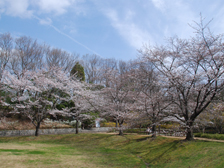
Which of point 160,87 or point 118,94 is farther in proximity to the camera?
point 118,94

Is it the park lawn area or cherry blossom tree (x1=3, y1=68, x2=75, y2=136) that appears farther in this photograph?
cherry blossom tree (x1=3, y1=68, x2=75, y2=136)

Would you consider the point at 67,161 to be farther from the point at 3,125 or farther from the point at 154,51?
the point at 3,125

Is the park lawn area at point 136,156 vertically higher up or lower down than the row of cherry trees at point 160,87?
lower down

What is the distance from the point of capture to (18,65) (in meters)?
24.4

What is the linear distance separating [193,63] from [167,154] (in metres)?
5.35

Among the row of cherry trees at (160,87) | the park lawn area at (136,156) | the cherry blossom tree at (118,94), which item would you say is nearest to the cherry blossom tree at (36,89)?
the row of cherry trees at (160,87)

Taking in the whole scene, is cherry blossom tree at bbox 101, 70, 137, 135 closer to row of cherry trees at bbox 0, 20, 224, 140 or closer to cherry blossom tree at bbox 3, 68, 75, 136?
row of cherry trees at bbox 0, 20, 224, 140

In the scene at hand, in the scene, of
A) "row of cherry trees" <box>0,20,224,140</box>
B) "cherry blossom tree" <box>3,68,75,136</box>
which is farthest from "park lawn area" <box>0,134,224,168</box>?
"cherry blossom tree" <box>3,68,75,136</box>

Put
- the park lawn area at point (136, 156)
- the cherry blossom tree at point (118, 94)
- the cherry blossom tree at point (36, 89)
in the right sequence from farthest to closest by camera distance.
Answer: the cherry blossom tree at point (36, 89), the cherry blossom tree at point (118, 94), the park lawn area at point (136, 156)

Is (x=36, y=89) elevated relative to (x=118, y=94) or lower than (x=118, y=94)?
elevated

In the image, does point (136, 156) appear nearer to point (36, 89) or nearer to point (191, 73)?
point (191, 73)

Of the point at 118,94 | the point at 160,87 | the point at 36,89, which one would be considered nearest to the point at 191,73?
the point at 160,87

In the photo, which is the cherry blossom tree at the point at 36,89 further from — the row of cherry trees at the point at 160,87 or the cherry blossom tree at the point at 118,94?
the cherry blossom tree at the point at 118,94

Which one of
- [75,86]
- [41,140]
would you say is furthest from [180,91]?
[41,140]
